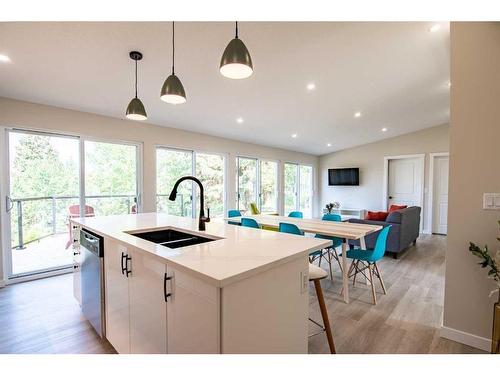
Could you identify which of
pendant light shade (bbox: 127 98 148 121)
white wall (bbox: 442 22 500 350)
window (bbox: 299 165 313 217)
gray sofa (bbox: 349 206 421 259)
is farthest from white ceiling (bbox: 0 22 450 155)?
window (bbox: 299 165 313 217)

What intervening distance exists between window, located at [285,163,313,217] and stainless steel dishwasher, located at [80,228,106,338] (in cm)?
607

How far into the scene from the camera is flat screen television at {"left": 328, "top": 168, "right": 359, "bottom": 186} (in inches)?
315

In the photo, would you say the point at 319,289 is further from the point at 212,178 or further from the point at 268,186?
the point at 268,186

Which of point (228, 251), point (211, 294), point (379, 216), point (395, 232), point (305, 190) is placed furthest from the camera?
point (305, 190)

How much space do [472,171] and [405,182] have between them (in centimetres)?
598

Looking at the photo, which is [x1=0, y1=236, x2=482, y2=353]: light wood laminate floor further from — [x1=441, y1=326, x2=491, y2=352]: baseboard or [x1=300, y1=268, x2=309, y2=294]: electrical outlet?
[x1=300, y1=268, x2=309, y2=294]: electrical outlet

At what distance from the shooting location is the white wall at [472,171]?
1821 mm

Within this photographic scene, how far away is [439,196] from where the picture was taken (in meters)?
6.60

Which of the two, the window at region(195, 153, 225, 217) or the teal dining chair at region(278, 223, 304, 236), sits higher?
the window at region(195, 153, 225, 217)

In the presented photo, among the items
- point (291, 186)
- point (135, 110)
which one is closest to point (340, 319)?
point (135, 110)

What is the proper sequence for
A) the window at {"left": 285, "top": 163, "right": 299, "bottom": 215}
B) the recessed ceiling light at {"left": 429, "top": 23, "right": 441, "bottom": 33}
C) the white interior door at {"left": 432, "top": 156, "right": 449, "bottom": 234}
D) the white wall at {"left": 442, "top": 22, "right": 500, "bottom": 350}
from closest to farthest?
1. the white wall at {"left": 442, "top": 22, "right": 500, "bottom": 350}
2. the recessed ceiling light at {"left": 429, "top": 23, "right": 441, "bottom": 33}
3. the white interior door at {"left": 432, "top": 156, "right": 449, "bottom": 234}
4. the window at {"left": 285, "top": 163, "right": 299, "bottom": 215}
